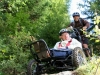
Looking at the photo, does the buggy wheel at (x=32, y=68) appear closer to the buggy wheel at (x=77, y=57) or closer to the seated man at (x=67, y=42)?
the seated man at (x=67, y=42)

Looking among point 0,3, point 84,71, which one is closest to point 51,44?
point 0,3

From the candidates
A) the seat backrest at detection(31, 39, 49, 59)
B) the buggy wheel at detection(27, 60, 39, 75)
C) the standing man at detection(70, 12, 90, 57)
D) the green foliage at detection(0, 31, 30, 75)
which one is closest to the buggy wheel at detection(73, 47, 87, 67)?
the seat backrest at detection(31, 39, 49, 59)

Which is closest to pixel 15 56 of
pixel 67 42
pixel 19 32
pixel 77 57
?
pixel 19 32

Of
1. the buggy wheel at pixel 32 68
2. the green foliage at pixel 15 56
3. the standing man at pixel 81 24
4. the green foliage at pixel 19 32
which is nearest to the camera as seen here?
the buggy wheel at pixel 32 68

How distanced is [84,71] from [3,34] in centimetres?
557

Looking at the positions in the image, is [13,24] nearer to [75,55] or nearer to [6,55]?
[6,55]

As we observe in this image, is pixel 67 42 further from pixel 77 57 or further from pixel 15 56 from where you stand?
pixel 15 56

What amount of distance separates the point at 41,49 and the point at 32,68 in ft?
2.10

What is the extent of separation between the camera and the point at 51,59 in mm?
6664

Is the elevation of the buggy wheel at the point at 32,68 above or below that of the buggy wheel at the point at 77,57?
below

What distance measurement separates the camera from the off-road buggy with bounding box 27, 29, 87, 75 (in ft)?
21.4

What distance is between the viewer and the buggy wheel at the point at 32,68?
676cm

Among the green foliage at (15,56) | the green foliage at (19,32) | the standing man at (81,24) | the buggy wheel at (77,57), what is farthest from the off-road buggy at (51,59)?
the green foliage at (15,56)

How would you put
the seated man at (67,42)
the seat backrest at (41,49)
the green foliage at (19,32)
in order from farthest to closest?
the green foliage at (19,32) → the seated man at (67,42) → the seat backrest at (41,49)
